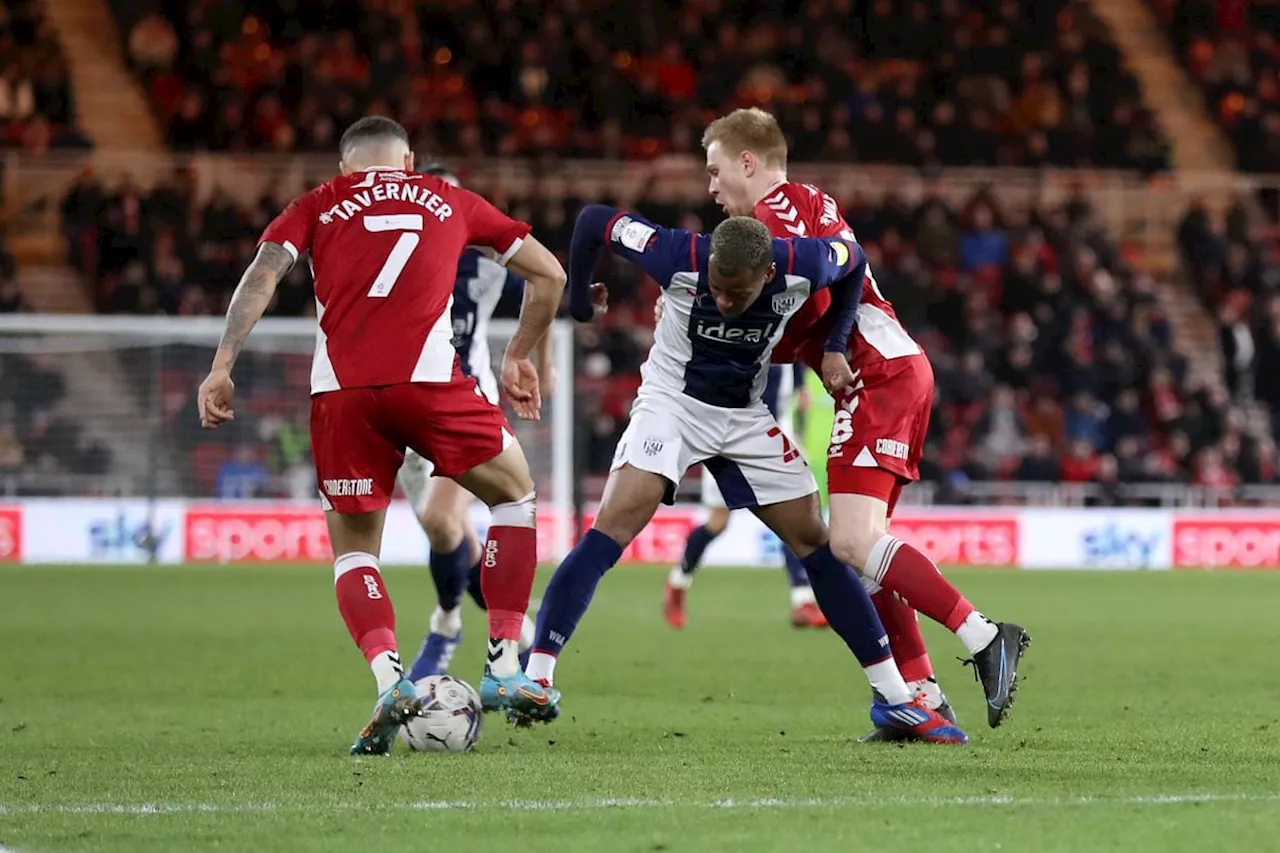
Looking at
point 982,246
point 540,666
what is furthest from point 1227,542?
point 540,666

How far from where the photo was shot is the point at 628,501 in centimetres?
690

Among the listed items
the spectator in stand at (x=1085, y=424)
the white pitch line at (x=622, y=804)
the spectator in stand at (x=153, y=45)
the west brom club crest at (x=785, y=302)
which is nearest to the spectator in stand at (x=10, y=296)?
the spectator in stand at (x=153, y=45)

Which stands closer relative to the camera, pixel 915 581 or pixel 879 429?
pixel 915 581

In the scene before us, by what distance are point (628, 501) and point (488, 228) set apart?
1.05 metres

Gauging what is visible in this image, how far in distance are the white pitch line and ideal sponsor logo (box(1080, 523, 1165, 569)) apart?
16.3 metres

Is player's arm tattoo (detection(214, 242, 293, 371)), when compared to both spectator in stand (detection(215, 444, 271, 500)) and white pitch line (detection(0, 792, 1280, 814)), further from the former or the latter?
spectator in stand (detection(215, 444, 271, 500))

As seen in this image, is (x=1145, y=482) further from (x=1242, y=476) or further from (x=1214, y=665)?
(x=1214, y=665)

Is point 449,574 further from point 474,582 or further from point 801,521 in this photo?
point 801,521

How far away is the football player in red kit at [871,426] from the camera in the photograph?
264 inches

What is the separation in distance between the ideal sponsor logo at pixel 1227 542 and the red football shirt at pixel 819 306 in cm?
1510

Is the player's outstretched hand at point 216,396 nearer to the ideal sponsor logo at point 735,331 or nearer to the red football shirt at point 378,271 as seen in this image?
the red football shirt at point 378,271

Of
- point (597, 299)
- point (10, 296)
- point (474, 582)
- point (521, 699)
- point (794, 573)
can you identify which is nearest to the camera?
point (521, 699)

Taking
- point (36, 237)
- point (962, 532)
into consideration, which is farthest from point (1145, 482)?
point (36, 237)

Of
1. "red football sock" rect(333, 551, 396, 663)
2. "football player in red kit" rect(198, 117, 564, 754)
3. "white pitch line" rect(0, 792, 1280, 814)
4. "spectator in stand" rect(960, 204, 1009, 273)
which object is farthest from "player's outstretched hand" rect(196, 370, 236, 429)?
"spectator in stand" rect(960, 204, 1009, 273)
